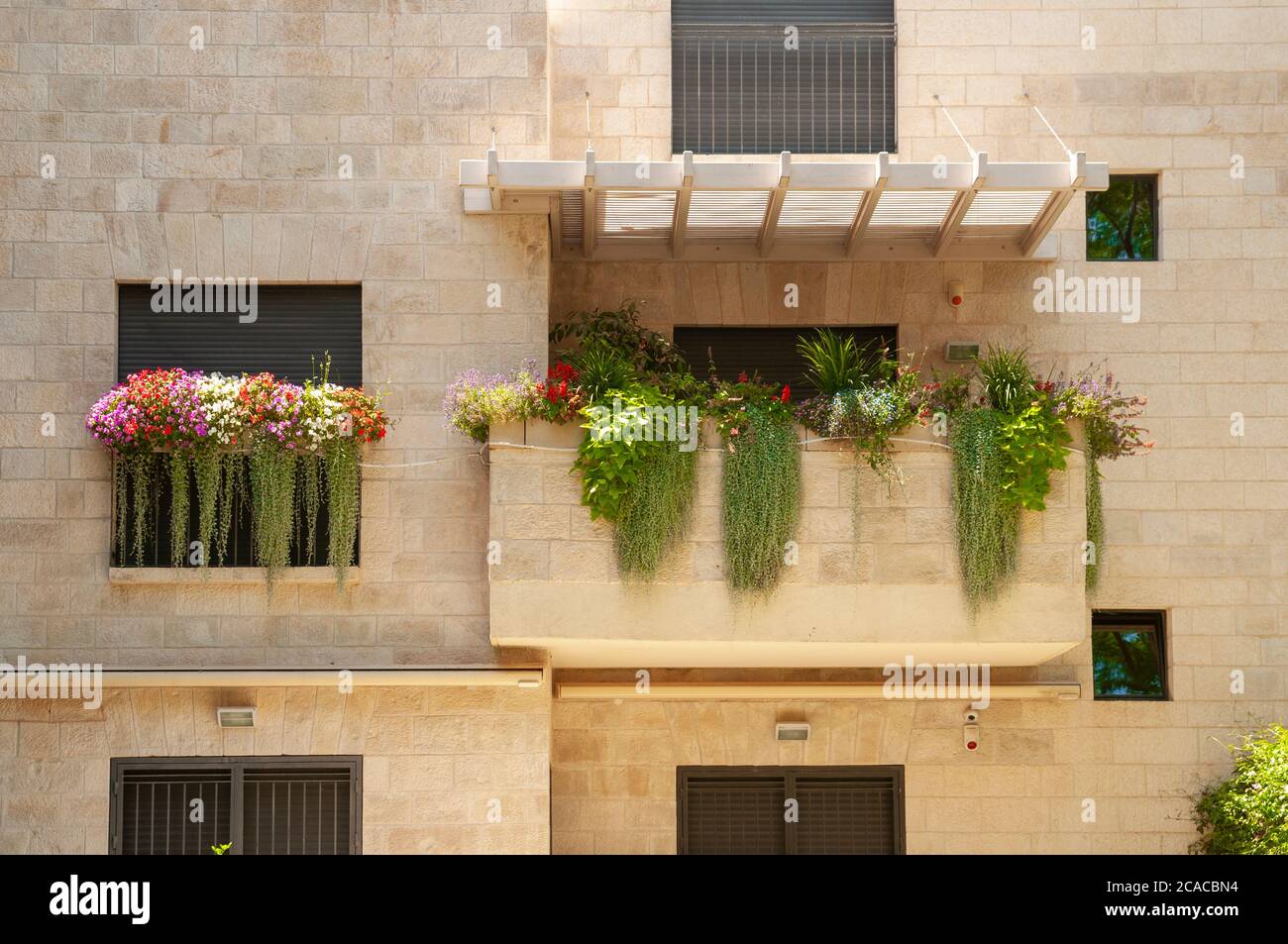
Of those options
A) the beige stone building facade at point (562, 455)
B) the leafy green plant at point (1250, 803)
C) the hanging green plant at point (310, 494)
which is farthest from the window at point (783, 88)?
the leafy green plant at point (1250, 803)

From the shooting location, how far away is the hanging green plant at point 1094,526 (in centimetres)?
1173

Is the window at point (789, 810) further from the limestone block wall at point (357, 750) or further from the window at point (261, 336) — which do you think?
the window at point (261, 336)

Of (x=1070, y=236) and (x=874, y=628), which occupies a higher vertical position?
(x=1070, y=236)

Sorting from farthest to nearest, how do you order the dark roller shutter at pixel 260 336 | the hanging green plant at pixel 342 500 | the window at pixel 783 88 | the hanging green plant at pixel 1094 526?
the window at pixel 783 88, the hanging green plant at pixel 1094 526, the dark roller shutter at pixel 260 336, the hanging green plant at pixel 342 500

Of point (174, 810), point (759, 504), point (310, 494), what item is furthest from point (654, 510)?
point (174, 810)

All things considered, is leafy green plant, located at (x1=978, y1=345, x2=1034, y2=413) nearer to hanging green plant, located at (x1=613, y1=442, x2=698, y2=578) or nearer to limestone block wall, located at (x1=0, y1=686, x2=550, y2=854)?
hanging green plant, located at (x1=613, y1=442, x2=698, y2=578)

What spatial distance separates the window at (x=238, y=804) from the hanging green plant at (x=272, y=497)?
4.73 ft

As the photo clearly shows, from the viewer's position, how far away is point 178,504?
10914 mm

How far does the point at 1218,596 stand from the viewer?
40.7 feet

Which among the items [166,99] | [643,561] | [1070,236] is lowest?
[643,561]

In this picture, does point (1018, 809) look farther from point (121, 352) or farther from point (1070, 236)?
point (121, 352)
